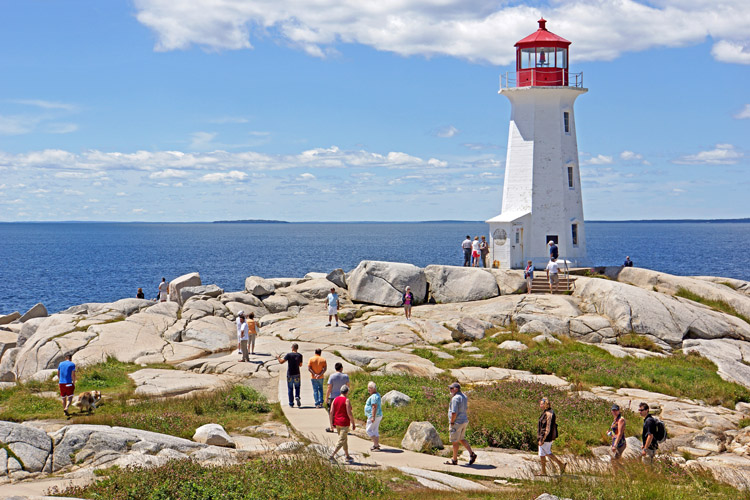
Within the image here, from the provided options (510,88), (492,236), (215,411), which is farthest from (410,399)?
(510,88)

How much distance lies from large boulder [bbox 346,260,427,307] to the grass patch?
34.7 ft

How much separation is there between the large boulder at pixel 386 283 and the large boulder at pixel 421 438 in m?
18.7

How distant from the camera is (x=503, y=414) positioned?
1769 centimetres

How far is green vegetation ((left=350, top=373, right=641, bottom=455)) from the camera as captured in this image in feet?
55.9

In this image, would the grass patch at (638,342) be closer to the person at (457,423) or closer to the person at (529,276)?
the person at (529,276)

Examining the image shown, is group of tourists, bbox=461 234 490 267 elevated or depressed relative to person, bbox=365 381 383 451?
elevated

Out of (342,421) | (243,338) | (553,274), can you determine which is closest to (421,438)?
(342,421)

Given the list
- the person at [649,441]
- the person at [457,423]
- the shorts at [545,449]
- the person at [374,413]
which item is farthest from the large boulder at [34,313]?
the person at [649,441]

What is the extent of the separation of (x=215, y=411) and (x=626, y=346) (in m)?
18.8

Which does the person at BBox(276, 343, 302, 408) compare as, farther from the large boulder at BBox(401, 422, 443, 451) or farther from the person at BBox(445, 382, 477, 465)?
the person at BBox(445, 382, 477, 465)

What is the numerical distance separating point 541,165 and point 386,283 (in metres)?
11.4

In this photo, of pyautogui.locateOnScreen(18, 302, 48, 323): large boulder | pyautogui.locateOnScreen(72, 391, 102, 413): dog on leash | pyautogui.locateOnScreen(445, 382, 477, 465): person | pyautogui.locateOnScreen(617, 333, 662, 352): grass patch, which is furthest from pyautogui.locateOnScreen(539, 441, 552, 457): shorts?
pyautogui.locateOnScreen(18, 302, 48, 323): large boulder

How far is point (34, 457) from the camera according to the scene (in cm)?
1376

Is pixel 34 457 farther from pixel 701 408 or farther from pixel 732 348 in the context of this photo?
pixel 732 348
